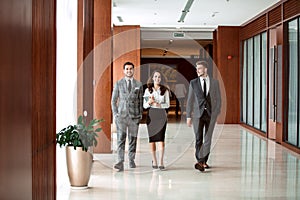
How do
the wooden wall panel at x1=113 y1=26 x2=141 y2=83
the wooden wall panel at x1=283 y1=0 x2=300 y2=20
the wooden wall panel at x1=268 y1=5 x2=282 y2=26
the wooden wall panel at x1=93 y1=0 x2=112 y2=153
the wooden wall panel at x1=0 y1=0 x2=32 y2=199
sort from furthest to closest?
the wooden wall panel at x1=113 y1=26 x2=141 y2=83, the wooden wall panel at x1=268 y1=5 x2=282 y2=26, the wooden wall panel at x1=283 y1=0 x2=300 y2=20, the wooden wall panel at x1=93 y1=0 x2=112 y2=153, the wooden wall panel at x1=0 y1=0 x2=32 y2=199

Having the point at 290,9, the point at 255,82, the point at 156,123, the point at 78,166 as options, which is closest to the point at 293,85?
the point at 290,9

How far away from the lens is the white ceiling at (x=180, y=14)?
1427 cm

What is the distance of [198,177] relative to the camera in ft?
26.6

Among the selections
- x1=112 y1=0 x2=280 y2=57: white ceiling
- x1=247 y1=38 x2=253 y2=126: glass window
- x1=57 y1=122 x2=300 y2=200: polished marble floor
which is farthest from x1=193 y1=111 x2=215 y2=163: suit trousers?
x1=247 y1=38 x2=253 y2=126: glass window

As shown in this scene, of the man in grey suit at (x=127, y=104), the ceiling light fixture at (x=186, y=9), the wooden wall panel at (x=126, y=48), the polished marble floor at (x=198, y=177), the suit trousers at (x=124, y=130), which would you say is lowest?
the polished marble floor at (x=198, y=177)

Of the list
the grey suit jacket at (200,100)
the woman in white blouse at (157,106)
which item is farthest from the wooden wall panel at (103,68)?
the grey suit jacket at (200,100)

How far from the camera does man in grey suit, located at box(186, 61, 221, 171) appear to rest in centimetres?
846

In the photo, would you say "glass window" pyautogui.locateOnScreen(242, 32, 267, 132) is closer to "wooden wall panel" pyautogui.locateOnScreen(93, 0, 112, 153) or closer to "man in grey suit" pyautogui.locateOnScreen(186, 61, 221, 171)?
"wooden wall panel" pyautogui.locateOnScreen(93, 0, 112, 153)

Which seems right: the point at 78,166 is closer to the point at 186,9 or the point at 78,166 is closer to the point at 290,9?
the point at 290,9

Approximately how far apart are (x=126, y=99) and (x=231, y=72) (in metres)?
11.6

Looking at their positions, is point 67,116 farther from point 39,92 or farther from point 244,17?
point 244,17

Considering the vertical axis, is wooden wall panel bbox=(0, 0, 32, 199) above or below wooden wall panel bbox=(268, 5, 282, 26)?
below

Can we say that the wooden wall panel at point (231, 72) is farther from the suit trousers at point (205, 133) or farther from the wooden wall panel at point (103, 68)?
the suit trousers at point (205, 133)

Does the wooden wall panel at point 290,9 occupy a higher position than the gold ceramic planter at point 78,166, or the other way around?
the wooden wall panel at point 290,9
